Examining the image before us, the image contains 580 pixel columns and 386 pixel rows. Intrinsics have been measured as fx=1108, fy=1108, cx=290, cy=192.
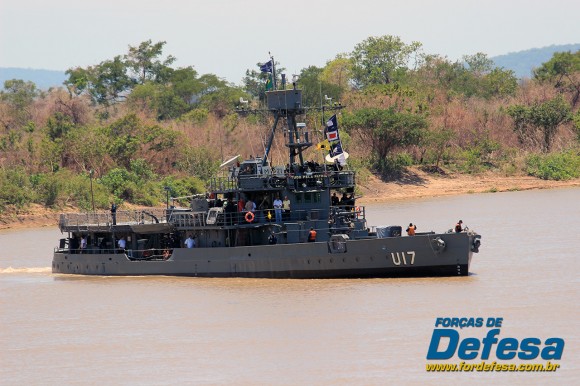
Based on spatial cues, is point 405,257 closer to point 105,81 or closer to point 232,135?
point 232,135

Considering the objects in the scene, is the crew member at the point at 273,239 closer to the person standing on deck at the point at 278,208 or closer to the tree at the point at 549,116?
the person standing on deck at the point at 278,208

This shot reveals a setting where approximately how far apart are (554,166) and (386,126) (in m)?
12.4

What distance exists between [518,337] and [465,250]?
8.89 meters

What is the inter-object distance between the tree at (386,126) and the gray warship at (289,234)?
37.9 metres

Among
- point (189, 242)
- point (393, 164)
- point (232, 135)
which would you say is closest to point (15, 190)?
point (232, 135)

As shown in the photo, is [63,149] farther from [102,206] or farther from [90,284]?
[90,284]

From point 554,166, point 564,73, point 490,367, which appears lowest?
point 490,367

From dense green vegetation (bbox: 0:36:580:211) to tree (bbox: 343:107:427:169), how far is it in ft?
0.30

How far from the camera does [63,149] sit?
3063 inches

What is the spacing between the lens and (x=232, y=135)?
8256cm

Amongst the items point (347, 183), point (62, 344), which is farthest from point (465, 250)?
point (62, 344)

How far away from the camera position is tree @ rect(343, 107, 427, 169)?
78.1m

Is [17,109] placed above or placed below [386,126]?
above

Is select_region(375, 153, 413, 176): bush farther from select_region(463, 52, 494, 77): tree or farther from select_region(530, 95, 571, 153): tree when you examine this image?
select_region(463, 52, 494, 77): tree
